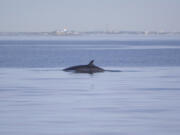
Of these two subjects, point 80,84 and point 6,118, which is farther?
point 80,84

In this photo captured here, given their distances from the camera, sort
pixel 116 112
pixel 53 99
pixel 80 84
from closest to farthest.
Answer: pixel 116 112 < pixel 53 99 < pixel 80 84

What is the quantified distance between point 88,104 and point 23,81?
9801mm

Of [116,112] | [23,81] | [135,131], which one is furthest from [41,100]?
[23,81]

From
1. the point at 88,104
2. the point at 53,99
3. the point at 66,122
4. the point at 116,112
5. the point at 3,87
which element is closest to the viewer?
the point at 66,122

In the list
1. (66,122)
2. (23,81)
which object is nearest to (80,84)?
(23,81)

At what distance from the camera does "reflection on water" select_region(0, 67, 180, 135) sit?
14.9 meters

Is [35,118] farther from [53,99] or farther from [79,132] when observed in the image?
[53,99]

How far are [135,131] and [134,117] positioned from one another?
1.97 m

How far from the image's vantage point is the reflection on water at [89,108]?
14883 millimetres

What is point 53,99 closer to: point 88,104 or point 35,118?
point 88,104

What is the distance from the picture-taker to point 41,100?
2047cm

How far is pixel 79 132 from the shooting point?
14.4 metres

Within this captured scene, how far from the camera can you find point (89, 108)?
18.3 meters

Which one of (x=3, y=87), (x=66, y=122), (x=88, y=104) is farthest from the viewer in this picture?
(x=3, y=87)
